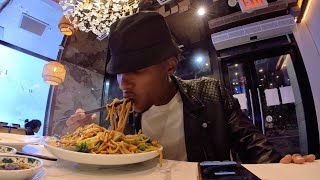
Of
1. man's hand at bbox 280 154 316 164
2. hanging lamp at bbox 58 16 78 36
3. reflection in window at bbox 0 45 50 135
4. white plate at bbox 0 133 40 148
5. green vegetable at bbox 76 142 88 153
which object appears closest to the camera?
green vegetable at bbox 76 142 88 153

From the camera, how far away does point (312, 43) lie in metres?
3.44

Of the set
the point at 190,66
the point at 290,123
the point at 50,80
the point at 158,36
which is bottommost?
the point at 290,123

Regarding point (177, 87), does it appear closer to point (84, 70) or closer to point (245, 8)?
point (245, 8)

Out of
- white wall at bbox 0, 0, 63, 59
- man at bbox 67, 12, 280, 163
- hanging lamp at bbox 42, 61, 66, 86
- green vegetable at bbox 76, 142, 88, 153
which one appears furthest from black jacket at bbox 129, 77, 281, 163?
white wall at bbox 0, 0, 63, 59

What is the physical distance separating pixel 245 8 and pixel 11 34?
545 cm

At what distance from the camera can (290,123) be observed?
407 cm

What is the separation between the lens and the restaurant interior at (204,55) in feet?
11.6

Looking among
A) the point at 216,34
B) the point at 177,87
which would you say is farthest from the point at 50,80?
the point at 216,34

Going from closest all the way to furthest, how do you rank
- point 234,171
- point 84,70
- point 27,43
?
point 234,171
point 27,43
point 84,70

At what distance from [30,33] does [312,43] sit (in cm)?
641

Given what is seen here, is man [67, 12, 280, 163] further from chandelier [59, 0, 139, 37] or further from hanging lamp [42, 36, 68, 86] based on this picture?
hanging lamp [42, 36, 68, 86]

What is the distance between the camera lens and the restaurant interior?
11.6ft

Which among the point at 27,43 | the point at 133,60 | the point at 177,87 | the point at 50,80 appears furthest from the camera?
Answer: the point at 27,43

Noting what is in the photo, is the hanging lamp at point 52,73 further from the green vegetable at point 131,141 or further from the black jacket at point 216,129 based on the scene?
the green vegetable at point 131,141
